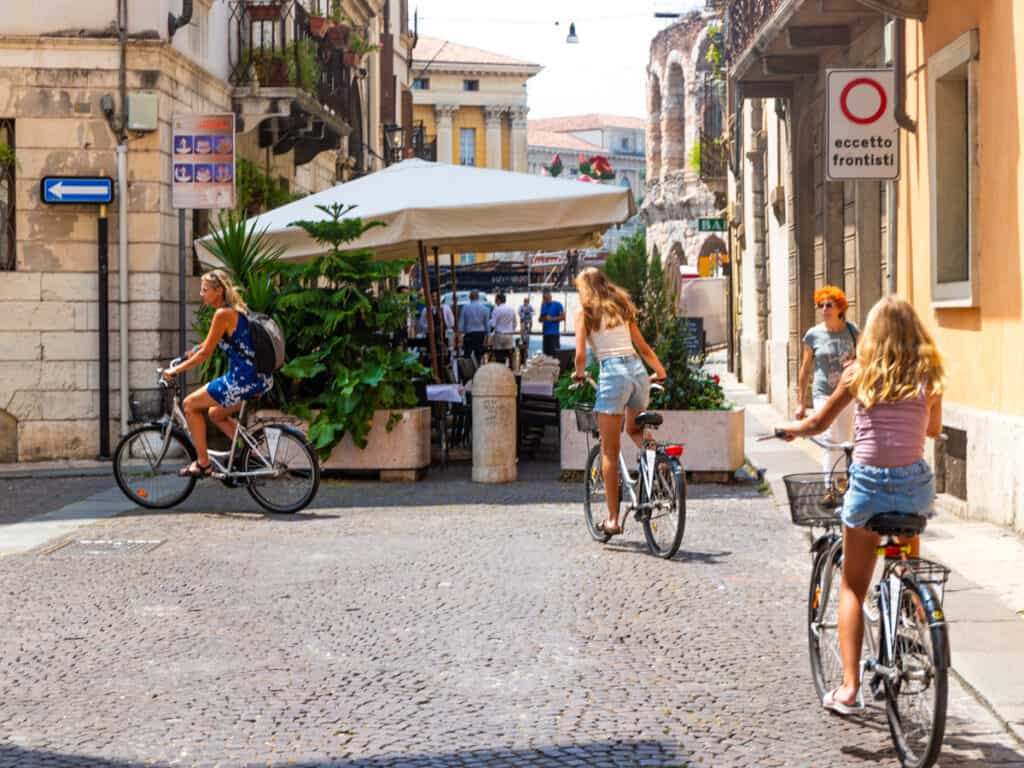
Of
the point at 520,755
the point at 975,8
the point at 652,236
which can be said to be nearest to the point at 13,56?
the point at 975,8

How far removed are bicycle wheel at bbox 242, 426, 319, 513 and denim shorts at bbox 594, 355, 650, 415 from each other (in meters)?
2.60

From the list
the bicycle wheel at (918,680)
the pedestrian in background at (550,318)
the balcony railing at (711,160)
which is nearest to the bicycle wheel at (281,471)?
the bicycle wheel at (918,680)

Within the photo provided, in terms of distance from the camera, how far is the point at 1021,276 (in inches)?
411

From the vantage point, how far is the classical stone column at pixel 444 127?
91.4 metres

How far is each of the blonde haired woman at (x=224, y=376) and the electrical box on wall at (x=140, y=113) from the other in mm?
5392

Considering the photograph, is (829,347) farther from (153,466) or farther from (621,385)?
(153,466)

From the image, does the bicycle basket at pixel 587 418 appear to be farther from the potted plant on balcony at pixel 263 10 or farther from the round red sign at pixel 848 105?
the potted plant on balcony at pixel 263 10

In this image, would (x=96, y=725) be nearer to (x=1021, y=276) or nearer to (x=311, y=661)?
(x=311, y=661)

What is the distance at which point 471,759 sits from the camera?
5188mm

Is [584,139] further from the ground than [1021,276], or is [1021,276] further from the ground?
[584,139]

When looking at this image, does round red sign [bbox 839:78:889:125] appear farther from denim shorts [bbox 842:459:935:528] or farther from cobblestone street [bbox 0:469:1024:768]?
denim shorts [bbox 842:459:935:528]

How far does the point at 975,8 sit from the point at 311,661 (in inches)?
279

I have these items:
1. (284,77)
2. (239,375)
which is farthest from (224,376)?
(284,77)

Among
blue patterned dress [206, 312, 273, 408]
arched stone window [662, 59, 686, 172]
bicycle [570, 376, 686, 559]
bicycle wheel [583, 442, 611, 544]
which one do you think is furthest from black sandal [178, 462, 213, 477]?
arched stone window [662, 59, 686, 172]
